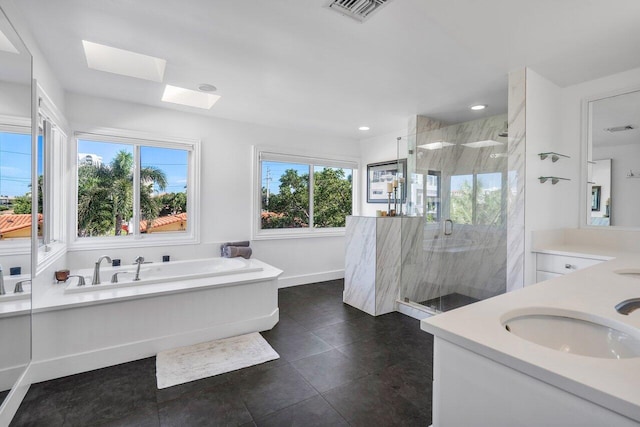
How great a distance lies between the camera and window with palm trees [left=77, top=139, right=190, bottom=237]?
11.4 ft

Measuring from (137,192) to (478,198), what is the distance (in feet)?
12.8

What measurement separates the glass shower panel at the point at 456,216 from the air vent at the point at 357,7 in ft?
6.11

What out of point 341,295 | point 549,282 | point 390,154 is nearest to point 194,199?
point 341,295

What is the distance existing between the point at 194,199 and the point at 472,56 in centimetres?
346

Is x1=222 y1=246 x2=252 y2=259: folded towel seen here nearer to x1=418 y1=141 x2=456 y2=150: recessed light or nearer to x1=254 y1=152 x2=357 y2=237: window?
x1=254 y1=152 x2=357 y2=237: window

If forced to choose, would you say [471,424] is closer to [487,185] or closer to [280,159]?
[487,185]

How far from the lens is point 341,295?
433 cm

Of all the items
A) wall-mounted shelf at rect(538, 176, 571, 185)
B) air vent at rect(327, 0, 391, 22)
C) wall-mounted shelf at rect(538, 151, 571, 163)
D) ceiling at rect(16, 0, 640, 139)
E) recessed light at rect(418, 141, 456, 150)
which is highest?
ceiling at rect(16, 0, 640, 139)

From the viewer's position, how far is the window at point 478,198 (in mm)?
3002

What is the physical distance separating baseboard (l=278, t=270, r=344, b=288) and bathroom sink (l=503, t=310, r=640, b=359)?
388 centimetres

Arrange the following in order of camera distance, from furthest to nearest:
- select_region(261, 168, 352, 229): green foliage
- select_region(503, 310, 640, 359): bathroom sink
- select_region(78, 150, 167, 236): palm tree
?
select_region(261, 168, 352, 229): green foliage < select_region(78, 150, 167, 236): palm tree < select_region(503, 310, 640, 359): bathroom sink

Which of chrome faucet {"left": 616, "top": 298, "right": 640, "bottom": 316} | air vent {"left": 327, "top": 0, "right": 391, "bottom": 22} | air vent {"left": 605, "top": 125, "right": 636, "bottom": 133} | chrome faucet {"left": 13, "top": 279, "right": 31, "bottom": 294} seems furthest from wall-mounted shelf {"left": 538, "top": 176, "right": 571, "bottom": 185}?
chrome faucet {"left": 13, "top": 279, "right": 31, "bottom": 294}

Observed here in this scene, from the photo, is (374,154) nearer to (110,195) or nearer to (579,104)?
(579,104)

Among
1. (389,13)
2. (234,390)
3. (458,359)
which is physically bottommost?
(234,390)
